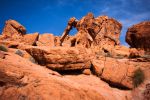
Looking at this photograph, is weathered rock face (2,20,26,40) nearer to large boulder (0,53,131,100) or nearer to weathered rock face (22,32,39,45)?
weathered rock face (22,32,39,45)

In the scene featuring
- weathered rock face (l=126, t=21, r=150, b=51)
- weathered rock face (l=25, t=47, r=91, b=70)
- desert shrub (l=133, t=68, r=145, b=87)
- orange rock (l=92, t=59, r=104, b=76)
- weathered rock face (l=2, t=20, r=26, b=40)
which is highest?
weathered rock face (l=2, t=20, r=26, b=40)

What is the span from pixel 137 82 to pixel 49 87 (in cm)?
776

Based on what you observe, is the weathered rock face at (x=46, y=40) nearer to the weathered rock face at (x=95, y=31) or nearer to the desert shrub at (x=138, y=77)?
the weathered rock face at (x=95, y=31)

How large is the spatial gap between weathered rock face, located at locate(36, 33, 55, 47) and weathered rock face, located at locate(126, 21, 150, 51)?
10918 mm

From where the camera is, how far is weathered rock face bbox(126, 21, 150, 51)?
22.1 meters

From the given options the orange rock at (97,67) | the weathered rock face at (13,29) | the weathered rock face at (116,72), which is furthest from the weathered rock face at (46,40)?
the weathered rock face at (116,72)

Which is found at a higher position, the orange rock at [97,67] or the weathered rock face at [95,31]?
the weathered rock face at [95,31]

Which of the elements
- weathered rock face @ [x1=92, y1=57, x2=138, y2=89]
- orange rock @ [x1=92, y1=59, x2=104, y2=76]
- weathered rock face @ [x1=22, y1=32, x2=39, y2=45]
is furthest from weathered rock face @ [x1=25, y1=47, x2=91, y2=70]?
weathered rock face @ [x1=22, y1=32, x2=39, y2=45]

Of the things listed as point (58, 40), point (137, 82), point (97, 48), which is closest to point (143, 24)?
point (97, 48)

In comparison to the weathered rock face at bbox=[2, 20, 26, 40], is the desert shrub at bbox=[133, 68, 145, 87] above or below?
below

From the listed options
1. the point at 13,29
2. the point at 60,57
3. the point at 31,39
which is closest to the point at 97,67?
the point at 60,57

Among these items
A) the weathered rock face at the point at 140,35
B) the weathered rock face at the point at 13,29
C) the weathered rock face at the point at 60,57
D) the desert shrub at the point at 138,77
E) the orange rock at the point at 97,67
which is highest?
the weathered rock face at the point at 13,29

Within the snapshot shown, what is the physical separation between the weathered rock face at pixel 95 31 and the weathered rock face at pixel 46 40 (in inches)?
140

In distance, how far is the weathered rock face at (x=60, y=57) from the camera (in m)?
14.1
